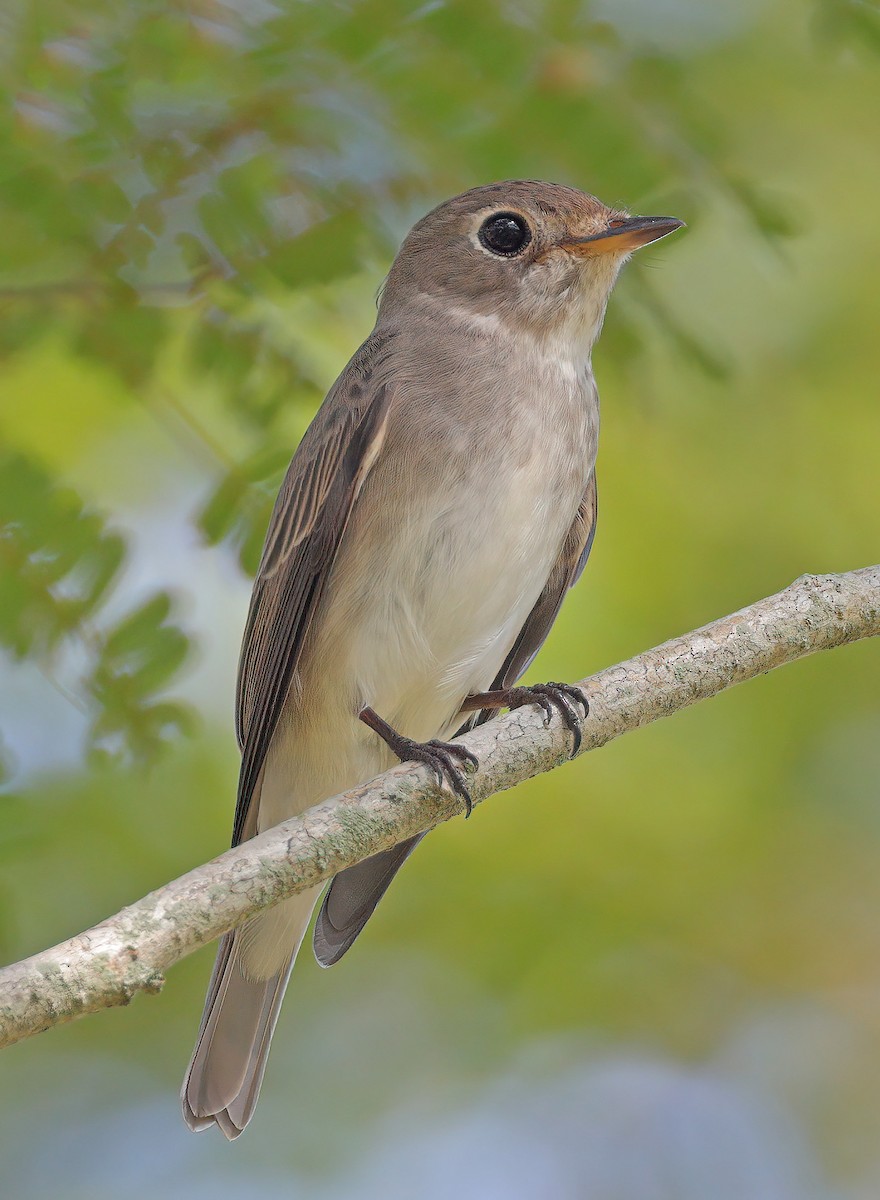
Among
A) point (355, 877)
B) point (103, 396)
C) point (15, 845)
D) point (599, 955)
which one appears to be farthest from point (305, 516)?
point (599, 955)

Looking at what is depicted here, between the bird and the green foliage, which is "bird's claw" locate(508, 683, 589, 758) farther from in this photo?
the green foliage

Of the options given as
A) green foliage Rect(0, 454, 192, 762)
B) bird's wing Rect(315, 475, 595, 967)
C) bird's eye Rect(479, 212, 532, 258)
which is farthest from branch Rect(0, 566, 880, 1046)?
bird's eye Rect(479, 212, 532, 258)

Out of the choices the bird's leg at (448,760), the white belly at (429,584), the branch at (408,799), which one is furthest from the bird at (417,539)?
the branch at (408,799)

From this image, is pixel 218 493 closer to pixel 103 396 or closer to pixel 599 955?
pixel 103 396

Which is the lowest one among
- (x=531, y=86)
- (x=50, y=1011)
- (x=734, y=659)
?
(x=50, y=1011)

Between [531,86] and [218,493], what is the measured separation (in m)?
1.06

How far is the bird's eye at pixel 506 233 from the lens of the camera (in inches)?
146

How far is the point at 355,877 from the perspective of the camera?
3.93 metres

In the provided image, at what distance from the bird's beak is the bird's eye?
0.14 metres

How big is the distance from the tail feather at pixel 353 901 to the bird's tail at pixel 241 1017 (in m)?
0.07

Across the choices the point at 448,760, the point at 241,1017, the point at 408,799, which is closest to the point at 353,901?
the point at 241,1017

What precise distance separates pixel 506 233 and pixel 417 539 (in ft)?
2.99

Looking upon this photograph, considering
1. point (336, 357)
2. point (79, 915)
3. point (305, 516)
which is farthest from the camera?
point (79, 915)

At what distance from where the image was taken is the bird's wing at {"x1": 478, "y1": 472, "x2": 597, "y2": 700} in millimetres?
3832
